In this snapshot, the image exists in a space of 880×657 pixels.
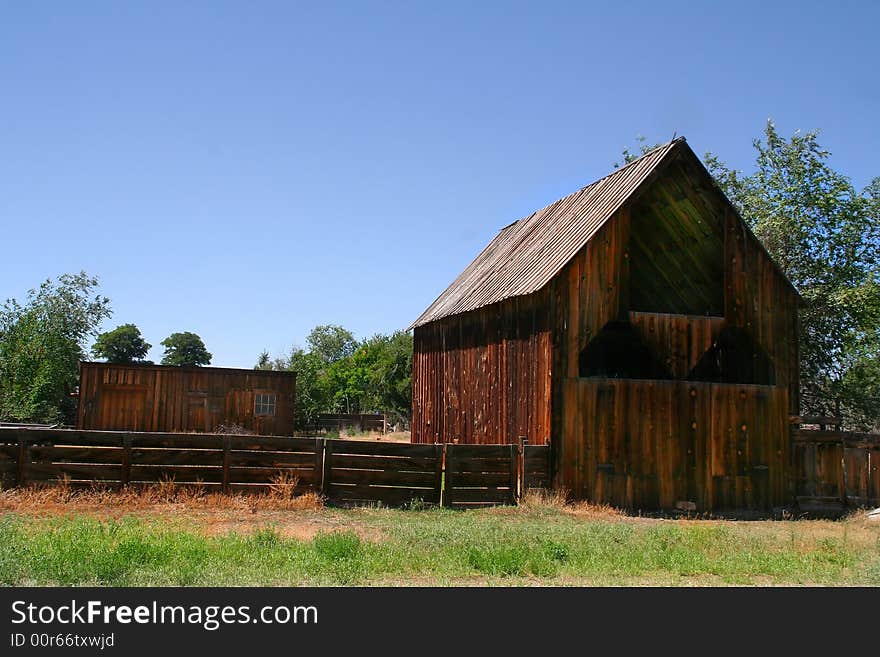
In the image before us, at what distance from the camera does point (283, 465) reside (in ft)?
53.8

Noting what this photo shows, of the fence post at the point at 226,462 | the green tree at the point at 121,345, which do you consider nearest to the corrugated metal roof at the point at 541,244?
the fence post at the point at 226,462

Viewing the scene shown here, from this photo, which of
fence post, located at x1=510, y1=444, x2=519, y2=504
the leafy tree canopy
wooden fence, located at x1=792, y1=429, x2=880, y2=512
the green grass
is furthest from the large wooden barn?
the leafy tree canopy

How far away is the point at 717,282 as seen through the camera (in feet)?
67.5

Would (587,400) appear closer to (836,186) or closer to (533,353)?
(533,353)

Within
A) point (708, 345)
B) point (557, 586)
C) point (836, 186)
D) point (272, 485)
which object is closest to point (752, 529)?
point (708, 345)

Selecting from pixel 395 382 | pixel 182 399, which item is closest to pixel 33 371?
pixel 182 399

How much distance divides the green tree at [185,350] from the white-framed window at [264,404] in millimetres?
72069

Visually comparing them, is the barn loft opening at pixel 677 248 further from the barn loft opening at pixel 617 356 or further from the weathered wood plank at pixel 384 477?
the weathered wood plank at pixel 384 477

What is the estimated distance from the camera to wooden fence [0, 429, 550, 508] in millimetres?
15484

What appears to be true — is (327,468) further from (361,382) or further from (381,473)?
(361,382)

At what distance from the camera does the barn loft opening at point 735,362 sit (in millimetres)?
20828

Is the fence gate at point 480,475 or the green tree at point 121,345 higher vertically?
the green tree at point 121,345

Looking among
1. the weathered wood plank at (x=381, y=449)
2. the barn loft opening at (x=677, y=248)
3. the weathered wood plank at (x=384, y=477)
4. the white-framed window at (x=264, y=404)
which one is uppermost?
the barn loft opening at (x=677, y=248)

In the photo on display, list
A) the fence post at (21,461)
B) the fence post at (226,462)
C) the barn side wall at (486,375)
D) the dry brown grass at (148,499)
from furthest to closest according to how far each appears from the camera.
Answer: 1. the barn side wall at (486,375)
2. the fence post at (226,462)
3. the fence post at (21,461)
4. the dry brown grass at (148,499)
